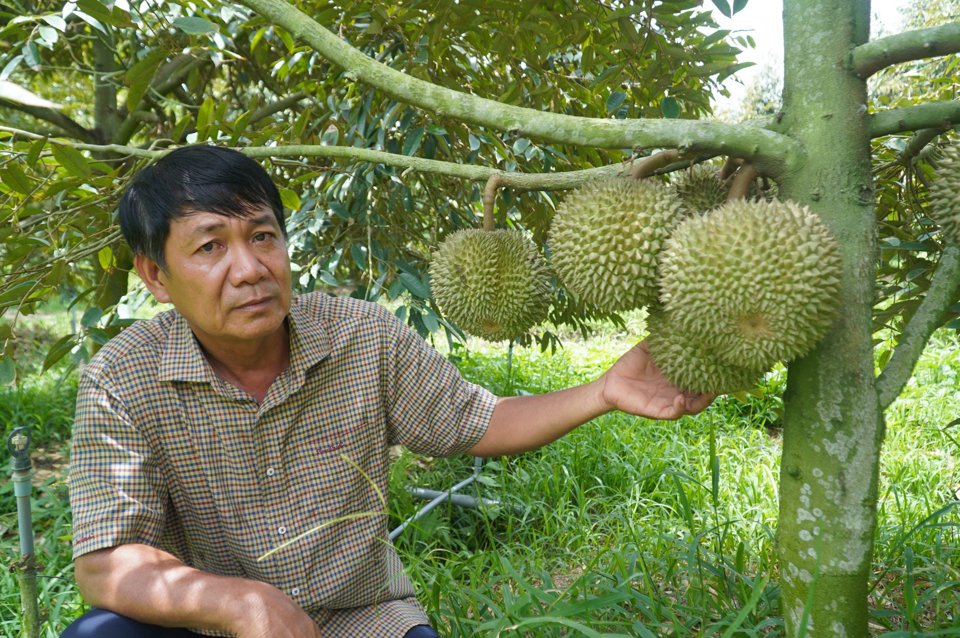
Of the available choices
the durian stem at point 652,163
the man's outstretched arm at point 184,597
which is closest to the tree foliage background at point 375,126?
the durian stem at point 652,163

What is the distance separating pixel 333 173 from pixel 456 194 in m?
0.61

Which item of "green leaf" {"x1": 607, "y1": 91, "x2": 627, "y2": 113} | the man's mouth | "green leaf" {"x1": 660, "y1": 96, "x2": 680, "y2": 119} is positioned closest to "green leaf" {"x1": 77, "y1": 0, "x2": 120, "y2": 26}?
the man's mouth

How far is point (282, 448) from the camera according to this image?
5.44 ft

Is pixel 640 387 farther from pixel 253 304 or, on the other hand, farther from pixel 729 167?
pixel 253 304

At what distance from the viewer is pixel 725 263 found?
972 millimetres

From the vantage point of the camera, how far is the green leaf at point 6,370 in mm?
1695

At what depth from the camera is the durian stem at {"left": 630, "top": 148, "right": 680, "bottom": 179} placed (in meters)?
1.10

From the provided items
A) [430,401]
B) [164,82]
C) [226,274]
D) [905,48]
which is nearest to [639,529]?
[430,401]

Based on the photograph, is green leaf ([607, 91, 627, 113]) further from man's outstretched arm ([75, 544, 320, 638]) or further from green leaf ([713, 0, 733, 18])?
man's outstretched arm ([75, 544, 320, 638])

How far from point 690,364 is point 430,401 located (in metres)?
0.79

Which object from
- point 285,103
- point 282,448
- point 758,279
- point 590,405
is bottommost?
point 282,448

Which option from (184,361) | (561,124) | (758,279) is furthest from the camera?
(184,361)

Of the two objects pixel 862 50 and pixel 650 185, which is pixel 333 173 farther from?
pixel 862 50

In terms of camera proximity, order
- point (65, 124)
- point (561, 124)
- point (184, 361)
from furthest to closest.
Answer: point (65, 124) → point (184, 361) → point (561, 124)
